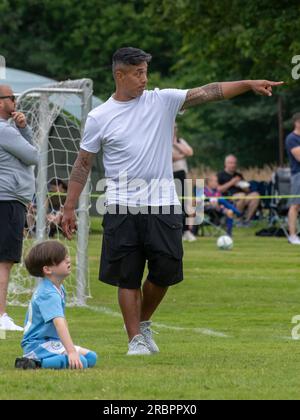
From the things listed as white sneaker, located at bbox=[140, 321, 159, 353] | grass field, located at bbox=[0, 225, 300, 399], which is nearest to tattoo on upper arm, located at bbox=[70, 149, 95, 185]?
white sneaker, located at bbox=[140, 321, 159, 353]

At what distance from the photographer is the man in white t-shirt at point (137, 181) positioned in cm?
884

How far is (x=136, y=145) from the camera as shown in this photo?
8.86 meters

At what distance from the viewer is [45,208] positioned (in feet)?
46.5

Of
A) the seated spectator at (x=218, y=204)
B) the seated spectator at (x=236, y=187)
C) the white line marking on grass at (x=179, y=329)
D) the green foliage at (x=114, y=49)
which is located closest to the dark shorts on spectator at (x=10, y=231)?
the white line marking on grass at (x=179, y=329)

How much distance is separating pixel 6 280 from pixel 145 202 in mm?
2744

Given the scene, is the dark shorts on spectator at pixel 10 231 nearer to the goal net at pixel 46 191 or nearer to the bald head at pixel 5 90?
the bald head at pixel 5 90

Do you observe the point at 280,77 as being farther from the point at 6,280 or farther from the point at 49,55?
the point at 49,55

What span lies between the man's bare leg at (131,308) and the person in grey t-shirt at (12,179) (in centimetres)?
A: 229

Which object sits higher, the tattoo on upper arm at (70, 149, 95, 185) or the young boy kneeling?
the tattoo on upper arm at (70, 149, 95, 185)

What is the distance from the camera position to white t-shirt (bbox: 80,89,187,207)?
8.86 metres

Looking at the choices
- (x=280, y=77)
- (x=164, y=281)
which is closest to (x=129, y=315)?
(x=164, y=281)

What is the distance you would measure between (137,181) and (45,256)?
1033 millimetres

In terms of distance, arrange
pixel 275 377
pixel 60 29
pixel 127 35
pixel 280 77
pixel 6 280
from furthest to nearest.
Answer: pixel 60 29, pixel 127 35, pixel 280 77, pixel 6 280, pixel 275 377

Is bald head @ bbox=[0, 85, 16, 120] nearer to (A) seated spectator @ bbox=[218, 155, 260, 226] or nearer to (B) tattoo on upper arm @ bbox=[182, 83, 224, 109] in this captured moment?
(B) tattoo on upper arm @ bbox=[182, 83, 224, 109]
